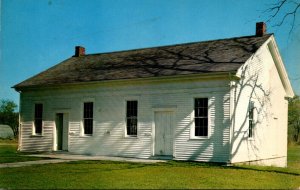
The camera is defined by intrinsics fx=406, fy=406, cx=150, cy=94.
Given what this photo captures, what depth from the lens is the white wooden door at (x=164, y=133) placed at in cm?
1962

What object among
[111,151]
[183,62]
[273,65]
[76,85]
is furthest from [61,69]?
[273,65]

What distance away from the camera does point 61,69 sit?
1072 inches

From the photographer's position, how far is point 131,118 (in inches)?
824

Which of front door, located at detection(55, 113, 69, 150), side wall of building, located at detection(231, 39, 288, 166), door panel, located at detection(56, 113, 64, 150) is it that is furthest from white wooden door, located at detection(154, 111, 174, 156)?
door panel, located at detection(56, 113, 64, 150)

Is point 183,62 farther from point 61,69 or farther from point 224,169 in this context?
point 61,69

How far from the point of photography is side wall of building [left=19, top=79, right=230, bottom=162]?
1814 centimetres

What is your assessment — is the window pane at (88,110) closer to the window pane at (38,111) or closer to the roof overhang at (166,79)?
the roof overhang at (166,79)

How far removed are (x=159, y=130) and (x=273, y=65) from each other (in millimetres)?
7863

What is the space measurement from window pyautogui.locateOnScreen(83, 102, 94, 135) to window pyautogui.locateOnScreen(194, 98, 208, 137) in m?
6.55

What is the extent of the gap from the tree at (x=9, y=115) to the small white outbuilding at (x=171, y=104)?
4129 cm

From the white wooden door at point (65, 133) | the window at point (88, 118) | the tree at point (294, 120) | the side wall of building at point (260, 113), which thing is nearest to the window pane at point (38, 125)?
the white wooden door at point (65, 133)

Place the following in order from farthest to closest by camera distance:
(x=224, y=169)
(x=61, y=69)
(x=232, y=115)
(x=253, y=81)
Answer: (x=61, y=69) < (x=253, y=81) < (x=232, y=115) < (x=224, y=169)

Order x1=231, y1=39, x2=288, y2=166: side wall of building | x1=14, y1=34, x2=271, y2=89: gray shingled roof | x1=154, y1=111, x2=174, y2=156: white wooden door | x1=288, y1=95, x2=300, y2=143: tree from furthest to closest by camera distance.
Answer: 1. x1=288, y1=95, x2=300, y2=143: tree
2. x1=154, y1=111, x2=174, y2=156: white wooden door
3. x1=14, y1=34, x2=271, y2=89: gray shingled roof
4. x1=231, y1=39, x2=288, y2=166: side wall of building

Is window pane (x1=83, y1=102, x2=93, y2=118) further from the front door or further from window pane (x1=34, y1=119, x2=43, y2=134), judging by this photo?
window pane (x1=34, y1=119, x2=43, y2=134)
